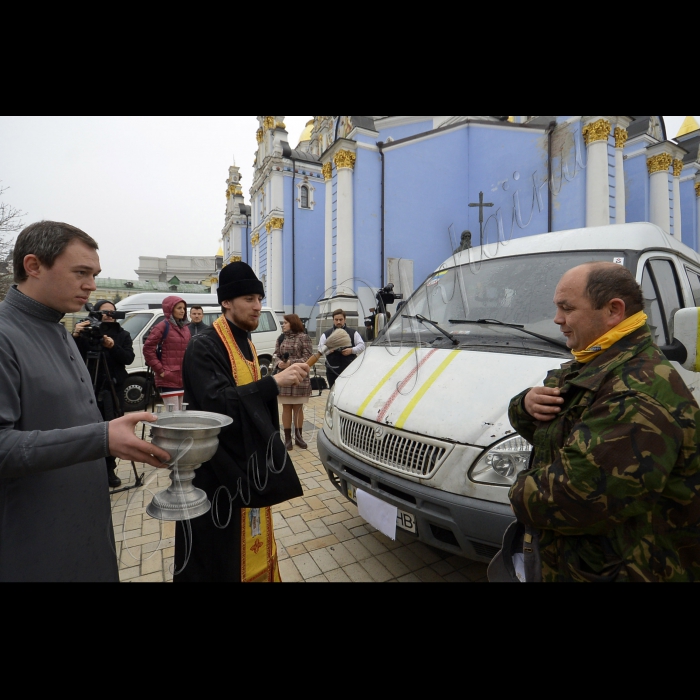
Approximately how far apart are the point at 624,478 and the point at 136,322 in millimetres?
8983

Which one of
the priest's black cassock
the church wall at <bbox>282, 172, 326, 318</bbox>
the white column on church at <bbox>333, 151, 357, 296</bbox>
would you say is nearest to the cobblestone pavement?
the priest's black cassock

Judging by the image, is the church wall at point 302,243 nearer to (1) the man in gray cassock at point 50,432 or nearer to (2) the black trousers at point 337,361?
(2) the black trousers at point 337,361

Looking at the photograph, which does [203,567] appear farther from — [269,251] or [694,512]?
[269,251]

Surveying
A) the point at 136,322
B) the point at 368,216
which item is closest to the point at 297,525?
the point at 136,322

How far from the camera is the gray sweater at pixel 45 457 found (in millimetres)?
1164

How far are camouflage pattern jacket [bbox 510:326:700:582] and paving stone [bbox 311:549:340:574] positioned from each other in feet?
5.74

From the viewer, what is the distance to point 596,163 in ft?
26.6

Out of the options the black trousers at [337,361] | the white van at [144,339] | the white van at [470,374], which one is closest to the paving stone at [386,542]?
the white van at [470,374]

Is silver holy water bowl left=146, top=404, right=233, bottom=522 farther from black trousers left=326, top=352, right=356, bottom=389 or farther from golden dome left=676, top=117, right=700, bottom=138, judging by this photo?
golden dome left=676, top=117, right=700, bottom=138

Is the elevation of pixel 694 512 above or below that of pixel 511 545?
above

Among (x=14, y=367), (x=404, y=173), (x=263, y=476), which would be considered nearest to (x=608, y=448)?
(x=263, y=476)

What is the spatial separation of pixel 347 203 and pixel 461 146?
3.87 m

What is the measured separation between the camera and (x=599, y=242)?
2.69 meters

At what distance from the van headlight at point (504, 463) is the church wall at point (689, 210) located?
1876 centimetres
